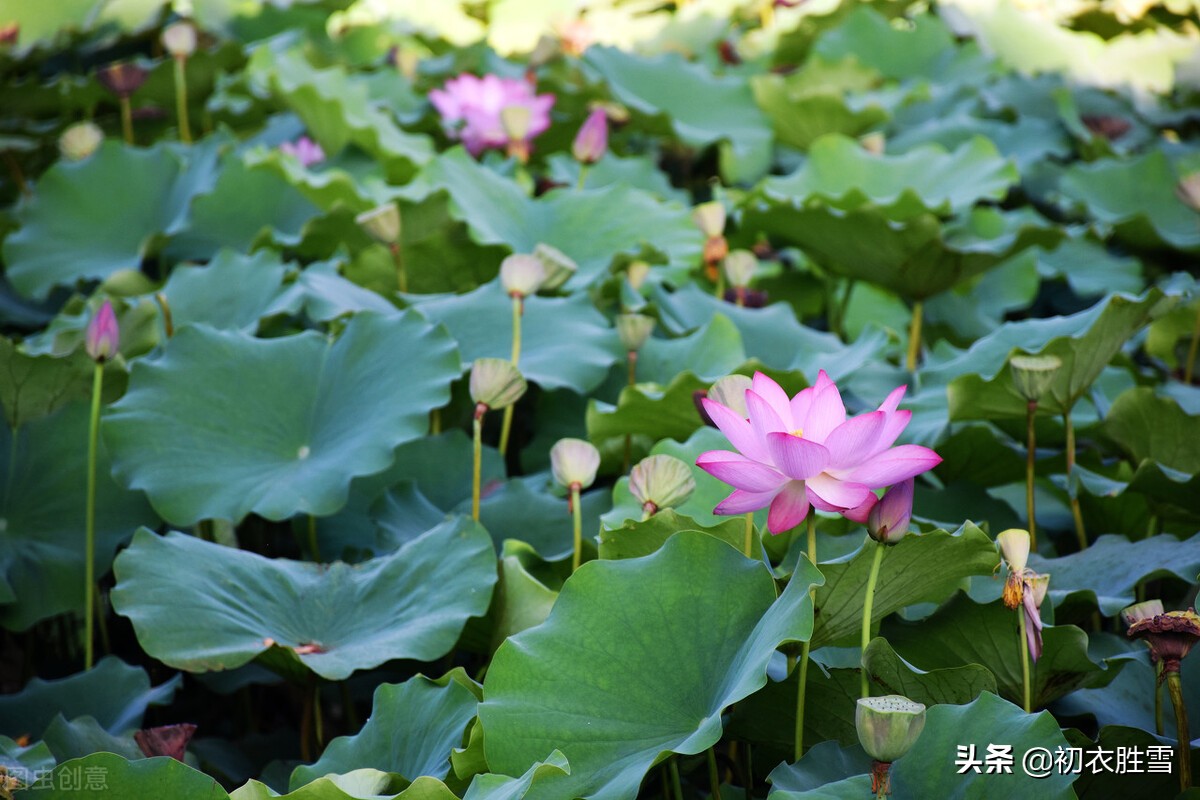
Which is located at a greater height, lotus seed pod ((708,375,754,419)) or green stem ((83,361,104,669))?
lotus seed pod ((708,375,754,419))

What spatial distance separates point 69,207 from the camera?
74.7 inches

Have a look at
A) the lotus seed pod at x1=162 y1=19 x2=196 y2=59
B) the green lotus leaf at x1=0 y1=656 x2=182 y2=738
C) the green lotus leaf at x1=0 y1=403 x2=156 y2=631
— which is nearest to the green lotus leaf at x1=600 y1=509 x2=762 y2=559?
the green lotus leaf at x1=0 y1=656 x2=182 y2=738

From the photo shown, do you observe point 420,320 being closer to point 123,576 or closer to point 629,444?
point 629,444

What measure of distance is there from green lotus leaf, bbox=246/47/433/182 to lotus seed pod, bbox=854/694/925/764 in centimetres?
146

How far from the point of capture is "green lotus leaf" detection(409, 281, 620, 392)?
1.32 m

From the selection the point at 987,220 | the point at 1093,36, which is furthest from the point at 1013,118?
the point at 1093,36

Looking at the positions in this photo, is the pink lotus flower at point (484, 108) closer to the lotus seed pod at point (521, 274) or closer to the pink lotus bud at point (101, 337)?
the lotus seed pod at point (521, 274)

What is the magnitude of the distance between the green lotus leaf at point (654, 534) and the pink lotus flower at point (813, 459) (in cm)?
10

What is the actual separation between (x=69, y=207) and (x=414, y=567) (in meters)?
1.23

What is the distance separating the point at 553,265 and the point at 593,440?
0.74ft

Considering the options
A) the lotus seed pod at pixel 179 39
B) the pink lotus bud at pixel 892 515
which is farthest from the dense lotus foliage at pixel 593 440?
the lotus seed pod at pixel 179 39

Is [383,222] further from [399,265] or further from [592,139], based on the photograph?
[592,139]

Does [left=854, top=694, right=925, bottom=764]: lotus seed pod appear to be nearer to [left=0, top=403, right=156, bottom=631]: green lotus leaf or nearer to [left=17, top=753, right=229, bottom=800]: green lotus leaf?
[left=17, top=753, right=229, bottom=800]: green lotus leaf

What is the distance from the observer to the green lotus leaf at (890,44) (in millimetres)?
2646
